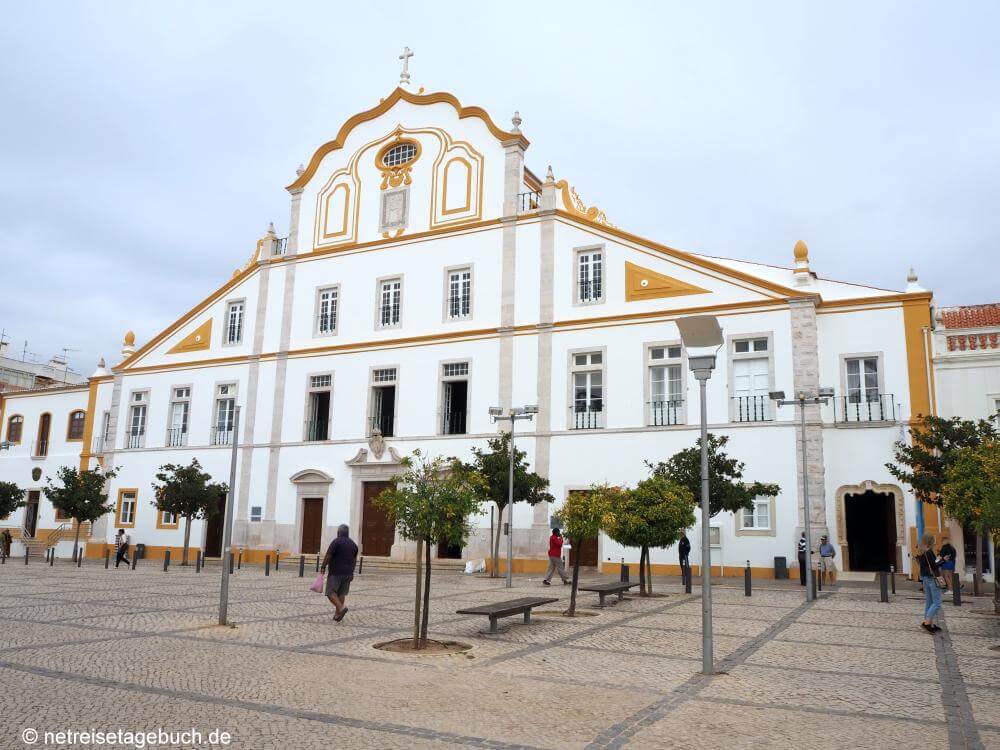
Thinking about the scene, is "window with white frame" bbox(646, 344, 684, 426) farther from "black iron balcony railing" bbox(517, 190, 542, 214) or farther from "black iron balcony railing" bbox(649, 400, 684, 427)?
"black iron balcony railing" bbox(517, 190, 542, 214)

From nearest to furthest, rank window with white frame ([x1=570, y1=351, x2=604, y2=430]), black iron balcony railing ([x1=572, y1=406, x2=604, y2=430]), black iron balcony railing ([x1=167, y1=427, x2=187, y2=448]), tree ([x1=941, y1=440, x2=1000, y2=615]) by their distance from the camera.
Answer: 1. tree ([x1=941, y1=440, x2=1000, y2=615])
2. black iron balcony railing ([x1=572, y1=406, x2=604, y2=430])
3. window with white frame ([x1=570, y1=351, x2=604, y2=430])
4. black iron balcony railing ([x1=167, y1=427, x2=187, y2=448])

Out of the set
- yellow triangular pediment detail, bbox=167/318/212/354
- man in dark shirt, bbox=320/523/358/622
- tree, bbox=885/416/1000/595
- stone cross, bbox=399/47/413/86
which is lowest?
man in dark shirt, bbox=320/523/358/622

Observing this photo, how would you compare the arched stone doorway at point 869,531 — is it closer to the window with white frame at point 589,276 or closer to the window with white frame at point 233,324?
the window with white frame at point 589,276

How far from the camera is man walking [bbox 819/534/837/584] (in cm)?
2186

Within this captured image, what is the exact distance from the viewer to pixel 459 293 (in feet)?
96.6

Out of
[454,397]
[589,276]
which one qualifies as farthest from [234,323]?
[589,276]

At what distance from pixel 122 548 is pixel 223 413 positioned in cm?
777

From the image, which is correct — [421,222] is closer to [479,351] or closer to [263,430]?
[479,351]

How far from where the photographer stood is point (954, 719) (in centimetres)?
731

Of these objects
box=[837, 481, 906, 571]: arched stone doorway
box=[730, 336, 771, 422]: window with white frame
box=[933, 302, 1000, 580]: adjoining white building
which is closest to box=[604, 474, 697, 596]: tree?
box=[730, 336, 771, 422]: window with white frame

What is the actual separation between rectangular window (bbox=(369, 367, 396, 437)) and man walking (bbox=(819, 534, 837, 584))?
14765 mm

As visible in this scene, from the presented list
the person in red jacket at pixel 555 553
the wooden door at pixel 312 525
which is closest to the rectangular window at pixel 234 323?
the wooden door at pixel 312 525

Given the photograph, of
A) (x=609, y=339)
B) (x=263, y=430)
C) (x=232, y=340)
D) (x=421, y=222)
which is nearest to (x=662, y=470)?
(x=609, y=339)

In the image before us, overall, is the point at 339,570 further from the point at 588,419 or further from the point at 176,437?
the point at 176,437
